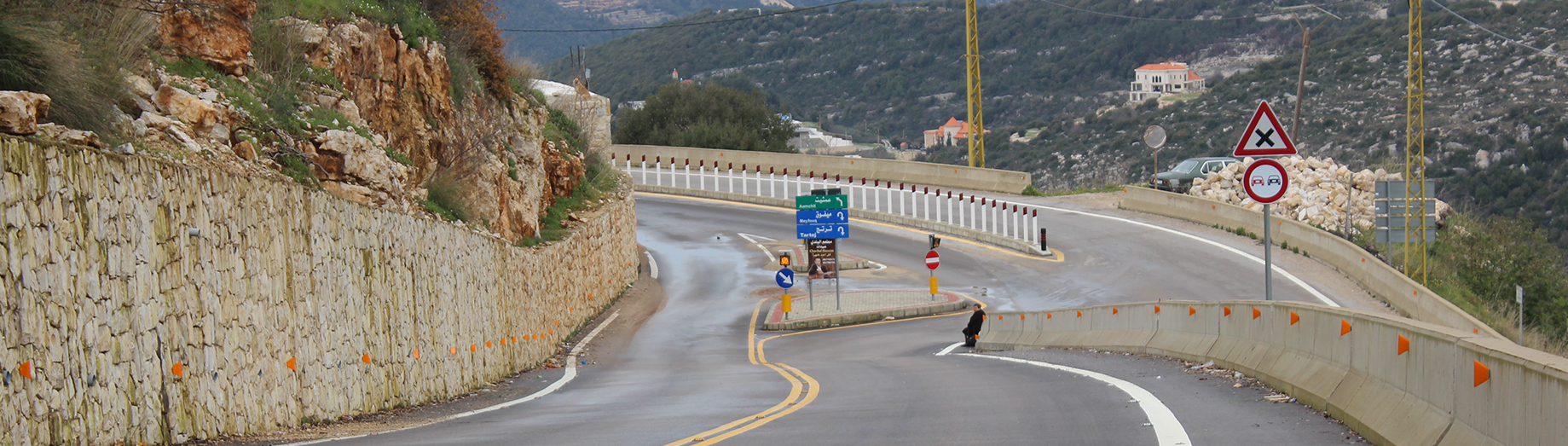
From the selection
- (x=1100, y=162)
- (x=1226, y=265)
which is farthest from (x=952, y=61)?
(x=1226, y=265)

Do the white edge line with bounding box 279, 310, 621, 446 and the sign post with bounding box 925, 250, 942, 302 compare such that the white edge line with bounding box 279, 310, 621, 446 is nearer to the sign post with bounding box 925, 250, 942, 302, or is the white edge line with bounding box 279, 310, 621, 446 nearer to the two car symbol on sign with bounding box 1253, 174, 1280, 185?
the sign post with bounding box 925, 250, 942, 302

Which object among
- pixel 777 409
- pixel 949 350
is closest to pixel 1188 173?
pixel 949 350

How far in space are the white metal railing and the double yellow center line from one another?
21471 millimetres

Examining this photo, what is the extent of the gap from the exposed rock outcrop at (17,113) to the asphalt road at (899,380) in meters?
3.37

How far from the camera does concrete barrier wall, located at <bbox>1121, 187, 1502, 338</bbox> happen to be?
89.3 feet

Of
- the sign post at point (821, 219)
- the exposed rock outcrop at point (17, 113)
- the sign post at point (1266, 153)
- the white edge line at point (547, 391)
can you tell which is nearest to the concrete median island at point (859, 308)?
the sign post at point (821, 219)

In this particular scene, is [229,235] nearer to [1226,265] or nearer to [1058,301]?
[1058,301]

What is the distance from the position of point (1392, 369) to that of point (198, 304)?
28.4ft

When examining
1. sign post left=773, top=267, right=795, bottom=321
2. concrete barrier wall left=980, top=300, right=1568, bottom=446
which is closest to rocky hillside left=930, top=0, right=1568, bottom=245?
sign post left=773, top=267, right=795, bottom=321

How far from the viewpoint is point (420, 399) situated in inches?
A: 559

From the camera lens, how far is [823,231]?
3134cm

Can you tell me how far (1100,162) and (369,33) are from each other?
71400 millimetres

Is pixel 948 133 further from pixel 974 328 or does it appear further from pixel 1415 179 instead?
pixel 974 328

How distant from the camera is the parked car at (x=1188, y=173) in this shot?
46.4 metres
